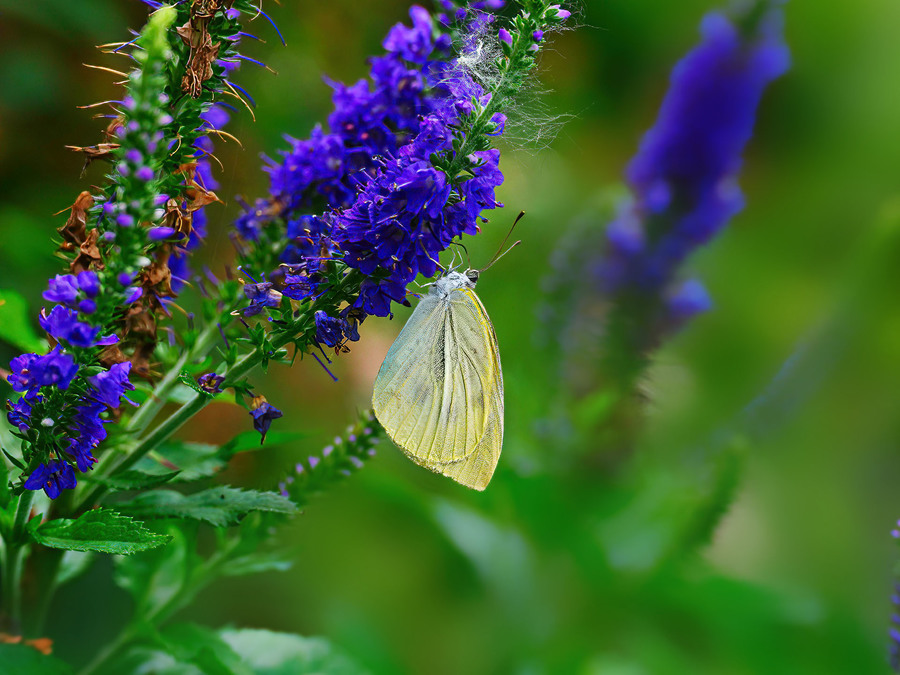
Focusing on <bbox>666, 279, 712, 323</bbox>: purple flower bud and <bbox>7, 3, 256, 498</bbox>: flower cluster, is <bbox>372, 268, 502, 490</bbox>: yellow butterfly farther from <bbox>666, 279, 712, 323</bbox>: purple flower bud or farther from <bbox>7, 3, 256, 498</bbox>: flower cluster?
<bbox>666, 279, 712, 323</bbox>: purple flower bud

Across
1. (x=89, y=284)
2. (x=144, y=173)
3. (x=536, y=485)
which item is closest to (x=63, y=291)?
(x=89, y=284)

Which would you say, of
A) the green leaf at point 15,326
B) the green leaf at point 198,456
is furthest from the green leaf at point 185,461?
the green leaf at point 15,326

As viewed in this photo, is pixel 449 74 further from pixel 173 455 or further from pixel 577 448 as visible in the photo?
pixel 577 448

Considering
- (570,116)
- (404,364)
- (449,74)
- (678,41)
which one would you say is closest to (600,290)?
(404,364)

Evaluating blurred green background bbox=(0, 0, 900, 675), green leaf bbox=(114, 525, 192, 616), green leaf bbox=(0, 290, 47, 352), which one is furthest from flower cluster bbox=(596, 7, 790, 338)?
green leaf bbox=(0, 290, 47, 352)

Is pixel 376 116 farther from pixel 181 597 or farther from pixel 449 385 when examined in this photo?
pixel 181 597

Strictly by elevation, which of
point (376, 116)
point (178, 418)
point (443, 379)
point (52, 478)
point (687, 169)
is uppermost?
point (687, 169)

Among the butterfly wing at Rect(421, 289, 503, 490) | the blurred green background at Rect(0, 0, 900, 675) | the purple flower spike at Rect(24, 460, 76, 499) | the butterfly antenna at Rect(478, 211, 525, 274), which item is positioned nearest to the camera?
the purple flower spike at Rect(24, 460, 76, 499)
